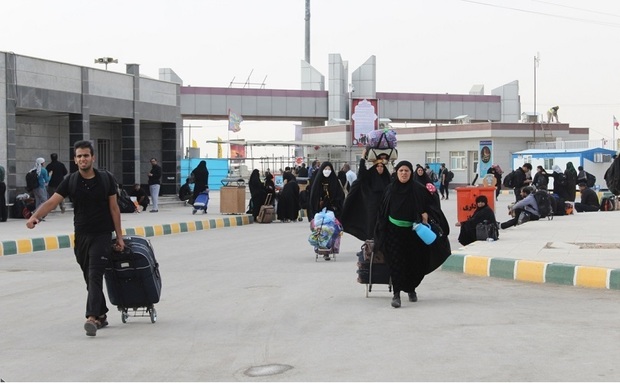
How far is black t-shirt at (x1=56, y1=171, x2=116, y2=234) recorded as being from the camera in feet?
29.4

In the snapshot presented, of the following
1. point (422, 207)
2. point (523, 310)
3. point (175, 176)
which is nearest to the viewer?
point (523, 310)

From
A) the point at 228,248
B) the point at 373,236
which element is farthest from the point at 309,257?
the point at 373,236

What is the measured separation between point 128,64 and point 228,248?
16567 mm

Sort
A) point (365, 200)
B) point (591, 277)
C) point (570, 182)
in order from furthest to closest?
point (570, 182) < point (591, 277) < point (365, 200)

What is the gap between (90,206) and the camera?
8977 mm

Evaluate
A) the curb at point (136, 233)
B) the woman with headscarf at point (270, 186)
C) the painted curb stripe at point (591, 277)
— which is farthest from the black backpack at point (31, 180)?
the painted curb stripe at point (591, 277)

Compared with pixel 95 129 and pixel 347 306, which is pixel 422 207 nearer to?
pixel 347 306

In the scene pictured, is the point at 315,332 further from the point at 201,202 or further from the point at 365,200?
the point at 201,202

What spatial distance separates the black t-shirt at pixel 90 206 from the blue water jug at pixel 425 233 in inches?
118

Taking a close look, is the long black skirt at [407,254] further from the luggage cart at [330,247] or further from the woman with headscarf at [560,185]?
the woman with headscarf at [560,185]

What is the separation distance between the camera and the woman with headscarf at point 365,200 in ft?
38.5

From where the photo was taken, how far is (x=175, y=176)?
36344 mm

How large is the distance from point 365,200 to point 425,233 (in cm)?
164

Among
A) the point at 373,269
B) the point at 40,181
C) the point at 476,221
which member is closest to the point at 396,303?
the point at 373,269
